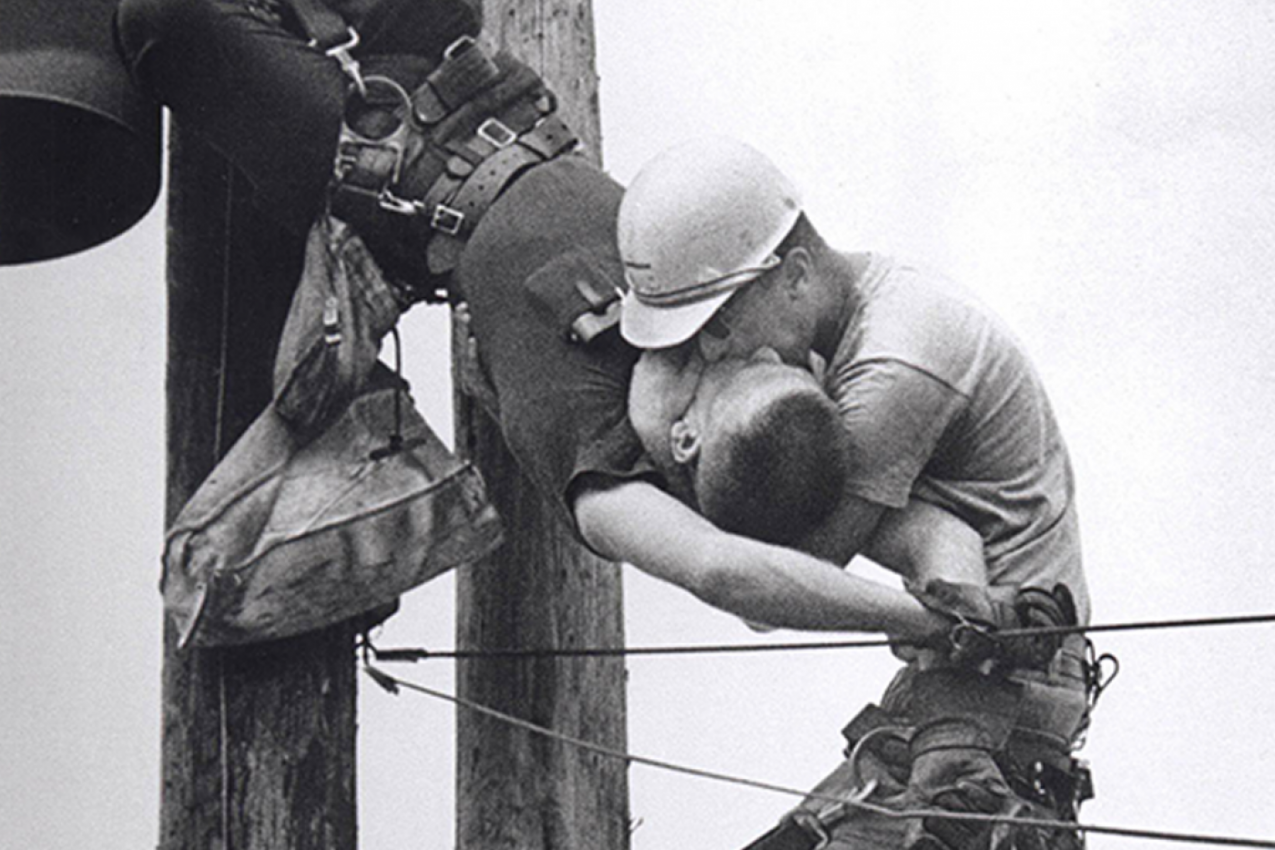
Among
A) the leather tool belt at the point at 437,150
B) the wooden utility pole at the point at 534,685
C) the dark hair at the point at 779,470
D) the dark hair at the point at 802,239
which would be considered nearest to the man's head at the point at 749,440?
the dark hair at the point at 779,470

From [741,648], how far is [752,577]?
0.79ft

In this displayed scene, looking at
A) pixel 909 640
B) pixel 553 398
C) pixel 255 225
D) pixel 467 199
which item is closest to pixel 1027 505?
pixel 909 640

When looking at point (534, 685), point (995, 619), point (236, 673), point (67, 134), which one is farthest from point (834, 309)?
point (67, 134)

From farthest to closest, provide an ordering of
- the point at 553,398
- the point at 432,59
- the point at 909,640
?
the point at 432,59 < the point at 553,398 < the point at 909,640

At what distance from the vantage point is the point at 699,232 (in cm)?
683

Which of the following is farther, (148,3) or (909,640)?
(148,3)

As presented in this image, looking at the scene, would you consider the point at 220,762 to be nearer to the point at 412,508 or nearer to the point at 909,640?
the point at 412,508

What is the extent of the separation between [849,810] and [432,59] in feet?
7.14

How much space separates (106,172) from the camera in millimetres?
7957

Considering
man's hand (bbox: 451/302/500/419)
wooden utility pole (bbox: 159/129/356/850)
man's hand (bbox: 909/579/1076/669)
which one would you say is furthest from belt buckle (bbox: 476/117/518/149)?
man's hand (bbox: 909/579/1076/669)

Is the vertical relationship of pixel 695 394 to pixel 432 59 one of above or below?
below

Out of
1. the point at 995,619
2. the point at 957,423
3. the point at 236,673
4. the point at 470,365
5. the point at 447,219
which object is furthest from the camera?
the point at 470,365

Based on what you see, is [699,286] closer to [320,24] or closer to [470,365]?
[470,365]

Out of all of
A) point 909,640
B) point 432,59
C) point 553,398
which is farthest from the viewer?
point 432,59
